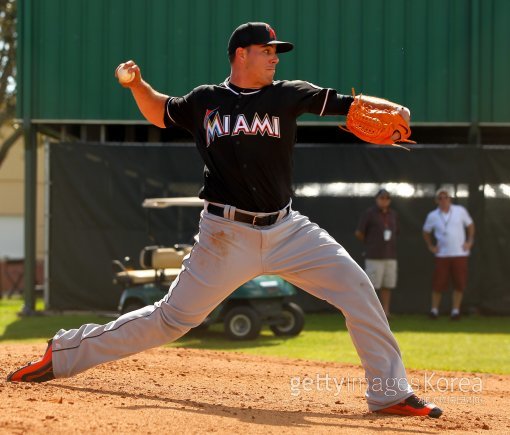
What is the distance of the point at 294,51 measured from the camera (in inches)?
627

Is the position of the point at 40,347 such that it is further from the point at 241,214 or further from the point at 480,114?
the point at 480,114

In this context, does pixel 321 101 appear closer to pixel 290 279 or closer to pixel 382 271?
pixel 290 279

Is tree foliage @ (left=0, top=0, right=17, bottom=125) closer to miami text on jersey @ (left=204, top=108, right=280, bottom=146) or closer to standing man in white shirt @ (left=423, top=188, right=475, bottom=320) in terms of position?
standing man in white shirt @ (left=423, top=188, right=475, bottom=320)

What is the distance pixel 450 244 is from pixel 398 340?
8.88 ft

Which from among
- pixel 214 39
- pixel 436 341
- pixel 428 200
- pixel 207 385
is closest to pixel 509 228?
pixel 428 200

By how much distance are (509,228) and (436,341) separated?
3437 millimetres

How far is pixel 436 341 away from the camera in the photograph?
12734 mm

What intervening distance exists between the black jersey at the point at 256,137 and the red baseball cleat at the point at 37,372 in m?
1.52

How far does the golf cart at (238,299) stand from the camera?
12648mm

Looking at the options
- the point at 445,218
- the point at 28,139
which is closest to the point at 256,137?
the point at 445,218

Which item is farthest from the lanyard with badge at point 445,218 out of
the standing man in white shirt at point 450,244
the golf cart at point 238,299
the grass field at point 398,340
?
the golf cart at point 238,299

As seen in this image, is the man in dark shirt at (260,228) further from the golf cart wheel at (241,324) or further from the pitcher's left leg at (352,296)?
the golf cart wheel at (241,324)

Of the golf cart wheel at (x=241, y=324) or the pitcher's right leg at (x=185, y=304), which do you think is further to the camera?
the golf cart wheel at (x=241, y=324)

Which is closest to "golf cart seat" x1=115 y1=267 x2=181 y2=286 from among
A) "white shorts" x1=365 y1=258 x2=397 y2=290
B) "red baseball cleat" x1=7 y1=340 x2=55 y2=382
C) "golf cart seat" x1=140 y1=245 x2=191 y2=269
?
"golf cart seat" x1=140 y1=245 x2=191 y2=269
